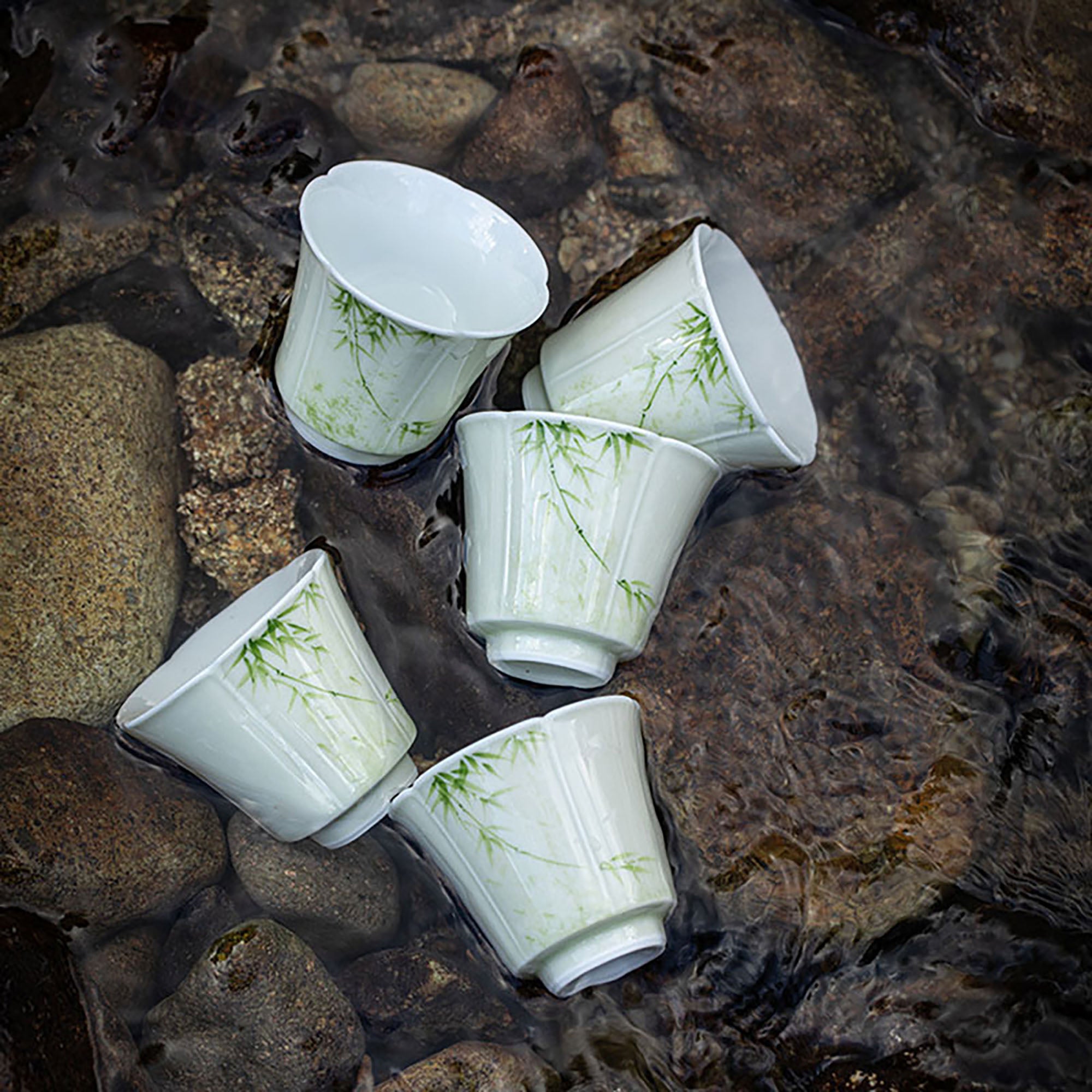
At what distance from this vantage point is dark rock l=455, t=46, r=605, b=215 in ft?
9.35

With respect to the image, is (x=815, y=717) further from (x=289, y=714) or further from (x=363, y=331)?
(x=363, y=331)

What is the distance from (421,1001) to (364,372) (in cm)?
146

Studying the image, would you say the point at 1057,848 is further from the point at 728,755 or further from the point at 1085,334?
the point at 1085,334

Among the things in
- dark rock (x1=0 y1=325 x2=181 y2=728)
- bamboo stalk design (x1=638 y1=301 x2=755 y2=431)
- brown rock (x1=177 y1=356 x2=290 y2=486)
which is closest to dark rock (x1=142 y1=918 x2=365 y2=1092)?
dark rock (x1=0 y1=325 x2=181 y2=728)

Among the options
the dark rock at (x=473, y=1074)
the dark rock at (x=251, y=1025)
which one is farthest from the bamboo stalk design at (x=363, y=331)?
the dark rock at (x=473, y=1074)

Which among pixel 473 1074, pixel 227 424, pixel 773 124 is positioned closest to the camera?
pixel 473 1074

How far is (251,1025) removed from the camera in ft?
7.69

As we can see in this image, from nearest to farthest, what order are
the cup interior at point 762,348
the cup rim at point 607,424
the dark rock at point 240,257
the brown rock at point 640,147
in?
the cup rim at point 607,424 < the cup interior at point 762,348 < the dark rock at point 240,257 < the brown rock at point 640,147

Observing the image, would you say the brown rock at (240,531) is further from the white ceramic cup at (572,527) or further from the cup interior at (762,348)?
the cup interior at (762,348)

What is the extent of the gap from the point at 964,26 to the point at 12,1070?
3312 mm

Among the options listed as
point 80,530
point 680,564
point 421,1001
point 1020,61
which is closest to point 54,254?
point 80,530

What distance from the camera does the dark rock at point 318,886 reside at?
2.54 meters

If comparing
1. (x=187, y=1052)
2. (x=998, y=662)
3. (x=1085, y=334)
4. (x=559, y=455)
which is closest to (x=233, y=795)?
(x=187, y=1052)

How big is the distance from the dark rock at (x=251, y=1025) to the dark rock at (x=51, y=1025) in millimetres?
87
